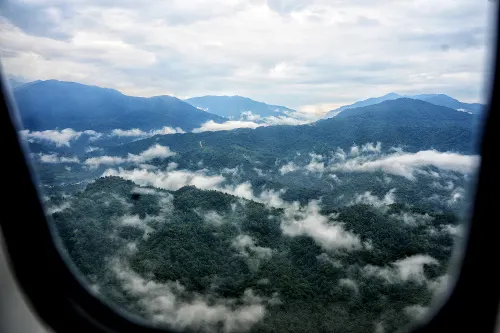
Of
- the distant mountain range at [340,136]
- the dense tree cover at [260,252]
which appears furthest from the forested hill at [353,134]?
the dense tree cover at [260,252]

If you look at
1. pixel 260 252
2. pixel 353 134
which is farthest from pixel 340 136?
pixel 260 252

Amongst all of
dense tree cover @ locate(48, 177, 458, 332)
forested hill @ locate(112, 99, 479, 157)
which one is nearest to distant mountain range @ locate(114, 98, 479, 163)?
forested hill @ locate(112, 99, 479, 157)

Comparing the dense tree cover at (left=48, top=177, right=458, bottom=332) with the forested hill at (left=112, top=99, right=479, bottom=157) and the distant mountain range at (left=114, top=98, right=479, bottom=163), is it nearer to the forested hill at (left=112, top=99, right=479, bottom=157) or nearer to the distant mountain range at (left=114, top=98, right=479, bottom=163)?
the distant mountain range at (left=114, top=98, right=479, bottom=163)

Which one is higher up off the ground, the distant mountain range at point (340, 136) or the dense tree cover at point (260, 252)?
the distant mountain range at point (340, 136)

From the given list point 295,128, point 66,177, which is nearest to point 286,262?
point 66,177

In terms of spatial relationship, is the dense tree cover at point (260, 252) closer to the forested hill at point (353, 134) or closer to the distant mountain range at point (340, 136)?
the distant mountain range at point (340, 136)

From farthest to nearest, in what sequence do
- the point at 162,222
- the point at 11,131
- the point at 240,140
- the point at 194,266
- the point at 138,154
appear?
the point at 240,140 < the point at 138,154 < the point at 162,222 < the point at 194,266 < the point at 11,131

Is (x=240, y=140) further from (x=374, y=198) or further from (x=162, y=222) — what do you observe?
(x=162, y=222)
